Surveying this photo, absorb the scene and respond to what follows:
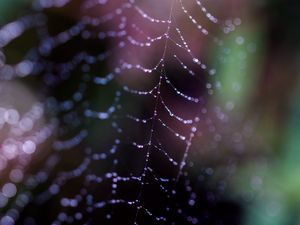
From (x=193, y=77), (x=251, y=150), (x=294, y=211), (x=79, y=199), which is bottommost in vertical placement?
(x=79, y=199)

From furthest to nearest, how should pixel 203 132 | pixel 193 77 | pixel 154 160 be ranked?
1. pixel 203 132
2. pixel 193 77
3. pixel 154 160

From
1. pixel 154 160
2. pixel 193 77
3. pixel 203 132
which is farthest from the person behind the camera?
pixel 203 132

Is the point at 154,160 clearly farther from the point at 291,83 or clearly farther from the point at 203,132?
the point at 291,83

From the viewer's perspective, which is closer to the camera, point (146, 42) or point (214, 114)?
point (146, 42)

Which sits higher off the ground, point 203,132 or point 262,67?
point 262,67

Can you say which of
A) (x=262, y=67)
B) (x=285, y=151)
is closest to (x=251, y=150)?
(x=285, y=151)
